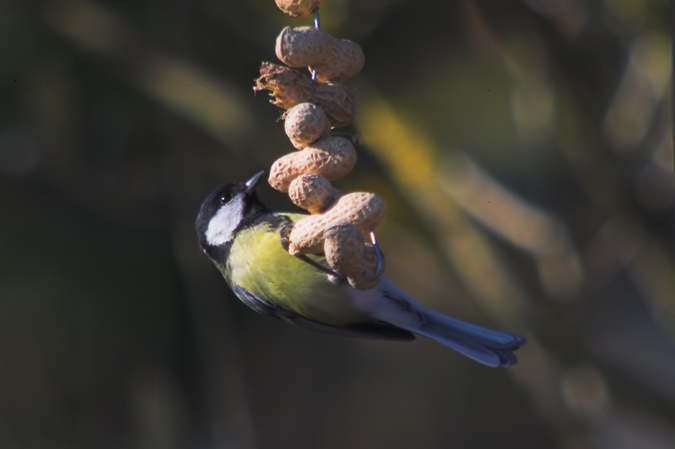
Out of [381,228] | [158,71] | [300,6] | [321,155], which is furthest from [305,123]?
[158,71]

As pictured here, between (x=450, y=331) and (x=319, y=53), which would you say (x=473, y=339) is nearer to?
(x=450, y=331)

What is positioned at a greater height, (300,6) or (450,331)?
(300,6)

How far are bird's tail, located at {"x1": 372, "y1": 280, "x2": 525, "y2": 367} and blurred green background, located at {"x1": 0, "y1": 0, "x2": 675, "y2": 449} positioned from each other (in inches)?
27.4

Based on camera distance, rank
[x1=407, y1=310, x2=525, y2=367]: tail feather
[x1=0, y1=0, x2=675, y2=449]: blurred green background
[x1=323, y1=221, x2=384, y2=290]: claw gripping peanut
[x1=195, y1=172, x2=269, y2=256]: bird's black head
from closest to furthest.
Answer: [x1=323, y1=221, x2=384, y2=290]: claw gripping peanut → [x1=407, y1=310, x2=525, y2=367]: tail feather → [x1=195, y1=172, x2=269, y2=256]: bird's black head → [x1=0, y1=0, x2=675, y2=449]: blurred green background

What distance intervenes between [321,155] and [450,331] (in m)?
0.45

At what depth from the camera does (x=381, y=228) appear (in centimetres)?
201

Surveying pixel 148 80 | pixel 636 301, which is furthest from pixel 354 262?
pixel 148 80

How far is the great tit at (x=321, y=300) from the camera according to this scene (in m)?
0.95

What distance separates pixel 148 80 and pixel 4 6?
20.5 inches

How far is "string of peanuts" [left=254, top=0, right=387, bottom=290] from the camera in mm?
697

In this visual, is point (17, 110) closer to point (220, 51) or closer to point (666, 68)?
point (220, 51)

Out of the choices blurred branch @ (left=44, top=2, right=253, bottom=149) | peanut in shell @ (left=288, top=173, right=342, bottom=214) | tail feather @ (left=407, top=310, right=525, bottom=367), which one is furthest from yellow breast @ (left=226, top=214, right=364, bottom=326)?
blurred branch @ (left=44, top=2, right=253, bottom=149)

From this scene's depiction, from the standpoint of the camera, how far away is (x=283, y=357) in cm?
235

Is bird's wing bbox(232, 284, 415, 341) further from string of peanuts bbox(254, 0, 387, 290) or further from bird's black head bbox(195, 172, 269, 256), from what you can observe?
string of peanuts bbox(254, 0, 387, 290)
